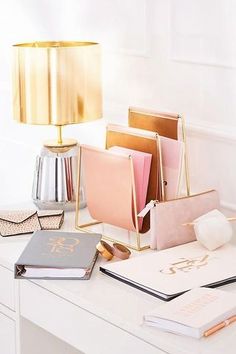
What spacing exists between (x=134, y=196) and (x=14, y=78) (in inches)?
21.1

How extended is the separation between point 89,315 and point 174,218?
14.1 inches

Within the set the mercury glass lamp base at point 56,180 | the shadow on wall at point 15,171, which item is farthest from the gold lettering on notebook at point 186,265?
the shadow on wall at point 15,171

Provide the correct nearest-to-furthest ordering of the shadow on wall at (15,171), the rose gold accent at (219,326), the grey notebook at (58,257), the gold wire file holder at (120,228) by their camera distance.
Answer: the rose gold accent at (219,326) < the grey notebook at (58,257) < the gold wire file holder at (120,228) < the shadow on wall at (15,171)

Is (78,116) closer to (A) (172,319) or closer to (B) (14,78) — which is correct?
(B) (14,78)

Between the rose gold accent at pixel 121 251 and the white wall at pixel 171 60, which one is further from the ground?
the white wall at pixel 171 60

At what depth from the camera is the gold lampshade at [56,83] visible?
215 cm

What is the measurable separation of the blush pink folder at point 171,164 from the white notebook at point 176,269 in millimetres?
183

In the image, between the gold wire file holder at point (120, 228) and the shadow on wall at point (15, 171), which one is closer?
the gold wire file holder at point (120, 228)

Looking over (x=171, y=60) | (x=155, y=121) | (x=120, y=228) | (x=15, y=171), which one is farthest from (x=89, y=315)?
(x=15, y=171)

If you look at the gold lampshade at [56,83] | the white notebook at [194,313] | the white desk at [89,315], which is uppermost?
the gold lampshade at [56,83]

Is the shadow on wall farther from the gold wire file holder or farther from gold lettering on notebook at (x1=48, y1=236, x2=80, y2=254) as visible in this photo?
gold lettering on notebook at (x1=48, y1=236, x2=80, y2=254)

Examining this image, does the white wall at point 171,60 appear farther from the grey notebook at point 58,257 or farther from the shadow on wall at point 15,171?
the grey notebook at point 58,257

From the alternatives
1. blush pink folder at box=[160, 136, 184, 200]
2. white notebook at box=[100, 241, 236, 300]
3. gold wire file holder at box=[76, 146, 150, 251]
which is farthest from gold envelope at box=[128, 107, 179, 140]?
white notebook at box=[100, 241, 236, 300]

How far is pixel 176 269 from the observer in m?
1.74
